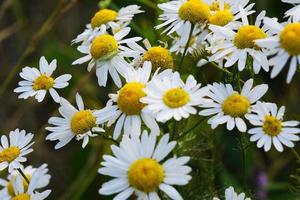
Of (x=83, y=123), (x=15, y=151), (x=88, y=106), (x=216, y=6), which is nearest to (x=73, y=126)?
(x=83, y=123)

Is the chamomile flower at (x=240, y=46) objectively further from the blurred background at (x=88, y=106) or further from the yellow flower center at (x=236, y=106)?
the blurred background at (x=88, y=106)

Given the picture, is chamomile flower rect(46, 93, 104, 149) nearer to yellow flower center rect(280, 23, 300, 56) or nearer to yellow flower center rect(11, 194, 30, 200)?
yellow flower center rect(11, 194, 30, 200)

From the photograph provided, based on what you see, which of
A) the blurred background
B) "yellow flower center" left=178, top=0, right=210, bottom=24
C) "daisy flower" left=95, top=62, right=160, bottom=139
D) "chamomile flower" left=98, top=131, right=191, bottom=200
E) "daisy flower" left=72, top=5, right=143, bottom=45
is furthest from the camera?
the blurred background

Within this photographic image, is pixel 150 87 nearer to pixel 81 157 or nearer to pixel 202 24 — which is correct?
pixel 202 24

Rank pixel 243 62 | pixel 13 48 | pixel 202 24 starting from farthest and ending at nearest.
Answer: pixel 13 48, pixel 202 24, pixel 243 62

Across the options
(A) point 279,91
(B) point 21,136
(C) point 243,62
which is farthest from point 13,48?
(C) point 243,62

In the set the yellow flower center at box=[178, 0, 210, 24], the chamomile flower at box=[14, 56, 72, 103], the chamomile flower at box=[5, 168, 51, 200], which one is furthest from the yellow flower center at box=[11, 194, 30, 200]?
the yellow flower center at box=[178, 0, 210, 24]
